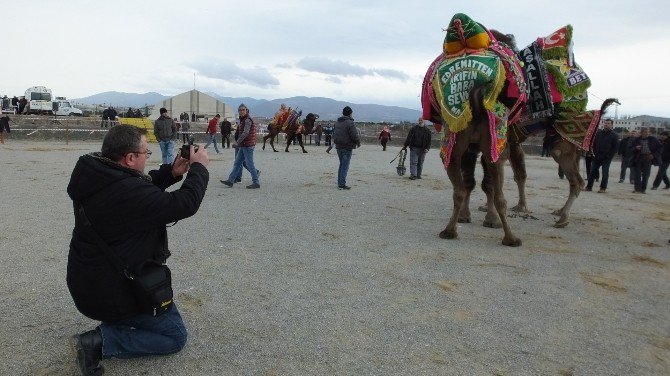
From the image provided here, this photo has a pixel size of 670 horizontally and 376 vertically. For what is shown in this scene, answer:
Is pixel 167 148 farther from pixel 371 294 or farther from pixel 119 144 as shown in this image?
pixel 119 144

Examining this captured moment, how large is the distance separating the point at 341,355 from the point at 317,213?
447 cm

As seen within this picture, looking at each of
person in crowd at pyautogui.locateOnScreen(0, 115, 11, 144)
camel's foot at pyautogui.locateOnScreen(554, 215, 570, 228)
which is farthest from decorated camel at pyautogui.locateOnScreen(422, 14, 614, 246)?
person in crowd at pyautogui.locateOnScreen(0, 115, 11, 144)

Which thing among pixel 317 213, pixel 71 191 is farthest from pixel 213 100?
pixel 71 191

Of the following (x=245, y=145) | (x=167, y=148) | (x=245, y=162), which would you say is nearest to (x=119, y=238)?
(x=245, y=145)

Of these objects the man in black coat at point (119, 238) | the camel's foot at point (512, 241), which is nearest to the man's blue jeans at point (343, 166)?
the camel's foot at point (512, 241)

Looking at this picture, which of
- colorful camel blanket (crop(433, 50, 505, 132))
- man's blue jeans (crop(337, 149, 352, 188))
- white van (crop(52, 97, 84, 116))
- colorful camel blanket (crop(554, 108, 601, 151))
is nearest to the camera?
colorful camel blanket (crop(433, 50, 505, 132))

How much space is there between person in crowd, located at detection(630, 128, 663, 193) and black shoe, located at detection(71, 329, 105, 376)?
13415 mm

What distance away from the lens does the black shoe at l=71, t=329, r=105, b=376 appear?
2.53m

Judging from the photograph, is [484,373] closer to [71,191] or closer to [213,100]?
[71,191]

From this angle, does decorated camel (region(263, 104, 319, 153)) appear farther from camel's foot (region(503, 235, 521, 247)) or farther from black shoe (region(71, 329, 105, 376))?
black shoe (region(71, 329, 105, 376))

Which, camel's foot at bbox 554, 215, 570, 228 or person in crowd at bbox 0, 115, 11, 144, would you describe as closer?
camel's foot at bbox 554, 215, 570, 228

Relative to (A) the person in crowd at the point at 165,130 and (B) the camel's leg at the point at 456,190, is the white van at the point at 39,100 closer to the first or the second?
(A) the person in crowd at the point at 165,130

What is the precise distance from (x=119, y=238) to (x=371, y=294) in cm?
213

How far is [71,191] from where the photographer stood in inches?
101
